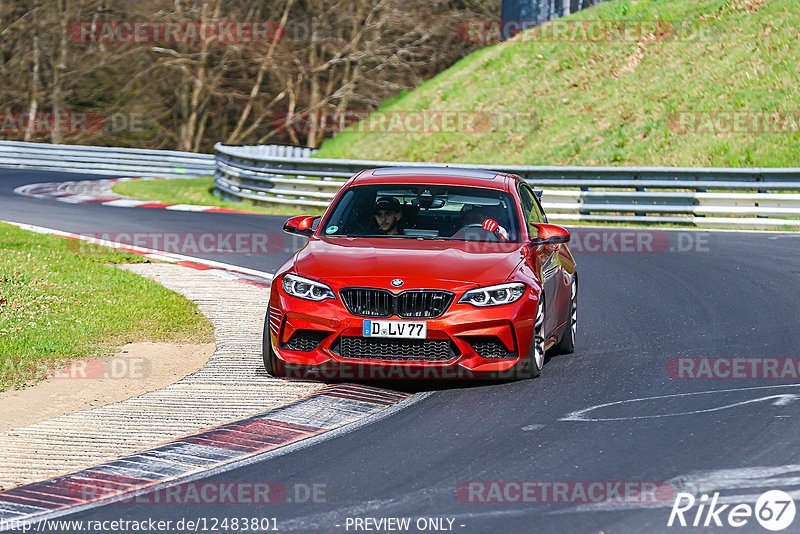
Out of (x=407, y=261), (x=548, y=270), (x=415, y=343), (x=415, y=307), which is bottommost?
(x=415, y=343)

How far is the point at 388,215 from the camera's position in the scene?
30.5ft

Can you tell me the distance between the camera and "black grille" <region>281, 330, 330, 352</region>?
8023 mm

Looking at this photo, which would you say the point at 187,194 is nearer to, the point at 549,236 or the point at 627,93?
the point at 627,93

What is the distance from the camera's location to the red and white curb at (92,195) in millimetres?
24594

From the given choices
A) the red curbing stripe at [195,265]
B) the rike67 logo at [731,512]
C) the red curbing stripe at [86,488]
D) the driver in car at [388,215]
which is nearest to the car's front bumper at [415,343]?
the driver in car at [388,215]

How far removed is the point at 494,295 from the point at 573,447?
1.77m

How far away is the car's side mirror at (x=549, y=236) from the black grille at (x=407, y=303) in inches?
52.8

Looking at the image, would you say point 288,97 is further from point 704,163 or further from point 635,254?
point 635,254

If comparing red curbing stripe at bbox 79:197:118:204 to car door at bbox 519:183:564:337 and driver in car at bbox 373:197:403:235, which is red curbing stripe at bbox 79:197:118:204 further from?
driver in car at bbox 373:197:403:235

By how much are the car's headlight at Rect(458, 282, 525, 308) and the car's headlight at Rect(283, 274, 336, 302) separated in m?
0.96
